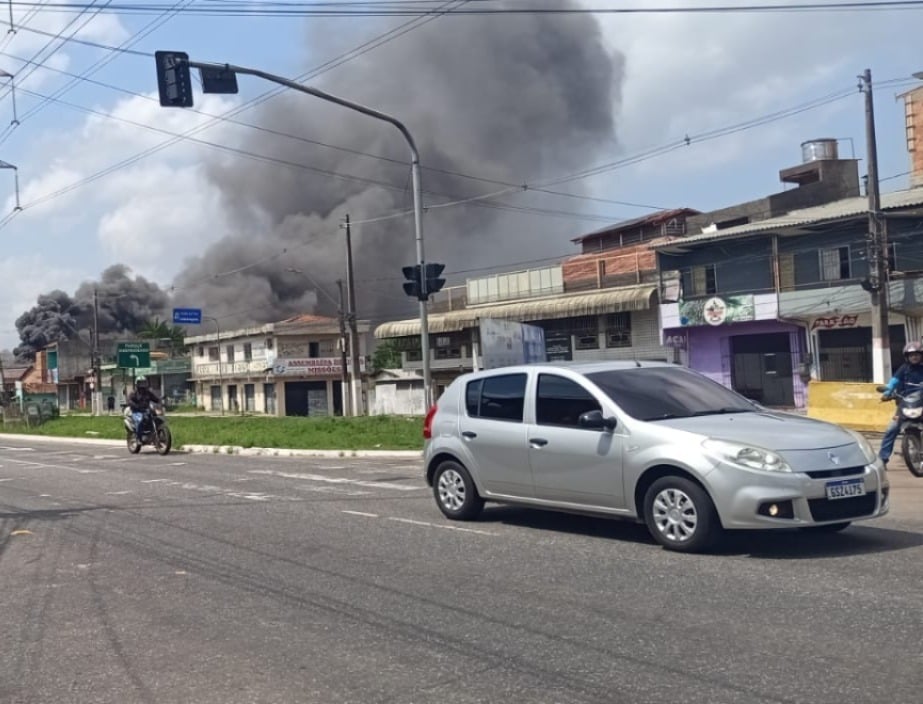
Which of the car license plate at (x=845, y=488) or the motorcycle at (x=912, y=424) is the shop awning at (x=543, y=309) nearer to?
the motorcycle at (x=912, y=424)

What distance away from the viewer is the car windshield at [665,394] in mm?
8086

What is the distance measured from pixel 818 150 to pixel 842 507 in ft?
147

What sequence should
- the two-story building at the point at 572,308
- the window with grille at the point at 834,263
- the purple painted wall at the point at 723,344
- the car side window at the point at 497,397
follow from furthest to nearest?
1. the two-story building at the point at 572,308
2. the purple painted wall at the point at 723,344
3. the window with grille at the point at 834,263
4. the car side window at the point at 497,397

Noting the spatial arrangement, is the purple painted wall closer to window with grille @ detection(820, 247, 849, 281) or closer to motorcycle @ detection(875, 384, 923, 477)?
window with grille @ detection(820, 247, 849, 281)

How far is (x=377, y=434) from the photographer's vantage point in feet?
73.9

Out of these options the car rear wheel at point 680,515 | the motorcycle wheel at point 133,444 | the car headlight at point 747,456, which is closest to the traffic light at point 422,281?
the motorcycle wheel at point 133,444

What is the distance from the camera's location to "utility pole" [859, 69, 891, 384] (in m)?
27.9

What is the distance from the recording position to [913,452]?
12062 millimetres

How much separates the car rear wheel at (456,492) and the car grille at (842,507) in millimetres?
3271

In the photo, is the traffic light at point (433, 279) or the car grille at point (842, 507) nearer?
the car grille at point (842, 507)

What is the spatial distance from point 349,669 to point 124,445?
2334 centimetres

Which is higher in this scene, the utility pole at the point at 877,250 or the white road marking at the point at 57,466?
the utility pole at the point at 877,250

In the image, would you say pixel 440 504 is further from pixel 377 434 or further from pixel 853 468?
pixel 377 434

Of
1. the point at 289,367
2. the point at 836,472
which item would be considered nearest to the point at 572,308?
the point at 289,367
